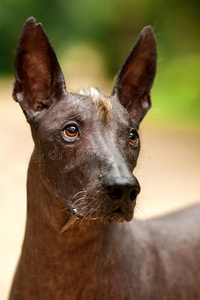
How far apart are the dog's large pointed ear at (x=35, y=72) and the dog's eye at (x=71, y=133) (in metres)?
0.30

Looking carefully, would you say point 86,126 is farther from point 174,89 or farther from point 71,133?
point 174,89

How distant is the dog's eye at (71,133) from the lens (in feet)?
9.09

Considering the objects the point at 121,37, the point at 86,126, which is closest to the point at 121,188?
the point at 86,126

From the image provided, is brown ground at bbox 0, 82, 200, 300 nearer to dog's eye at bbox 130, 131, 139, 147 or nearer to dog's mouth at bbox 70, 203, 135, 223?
dog's eye at bbox 130, 131, 139, 147

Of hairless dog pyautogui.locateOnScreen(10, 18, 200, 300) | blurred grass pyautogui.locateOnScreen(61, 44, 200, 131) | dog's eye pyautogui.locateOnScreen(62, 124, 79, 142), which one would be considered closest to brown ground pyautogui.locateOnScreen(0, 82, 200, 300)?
blurred grass pyautogui.locateOnScreen(61, 44, 200, 131)

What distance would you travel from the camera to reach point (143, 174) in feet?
26.7

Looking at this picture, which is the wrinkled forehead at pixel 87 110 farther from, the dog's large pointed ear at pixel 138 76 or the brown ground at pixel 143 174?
the brown ground at pixel 143 174

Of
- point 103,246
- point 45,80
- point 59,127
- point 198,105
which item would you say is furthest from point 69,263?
point 198,105

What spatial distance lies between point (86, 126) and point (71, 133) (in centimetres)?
8

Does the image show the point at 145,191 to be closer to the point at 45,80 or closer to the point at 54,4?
the point at 45,80

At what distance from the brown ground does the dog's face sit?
1850mm

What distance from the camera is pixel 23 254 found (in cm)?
323

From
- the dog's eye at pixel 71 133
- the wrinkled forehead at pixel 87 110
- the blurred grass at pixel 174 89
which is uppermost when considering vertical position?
the wrinkled forehead at pixel 87 110

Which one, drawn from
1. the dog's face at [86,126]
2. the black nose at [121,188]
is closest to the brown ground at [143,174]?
the dog's face at [86,126]
